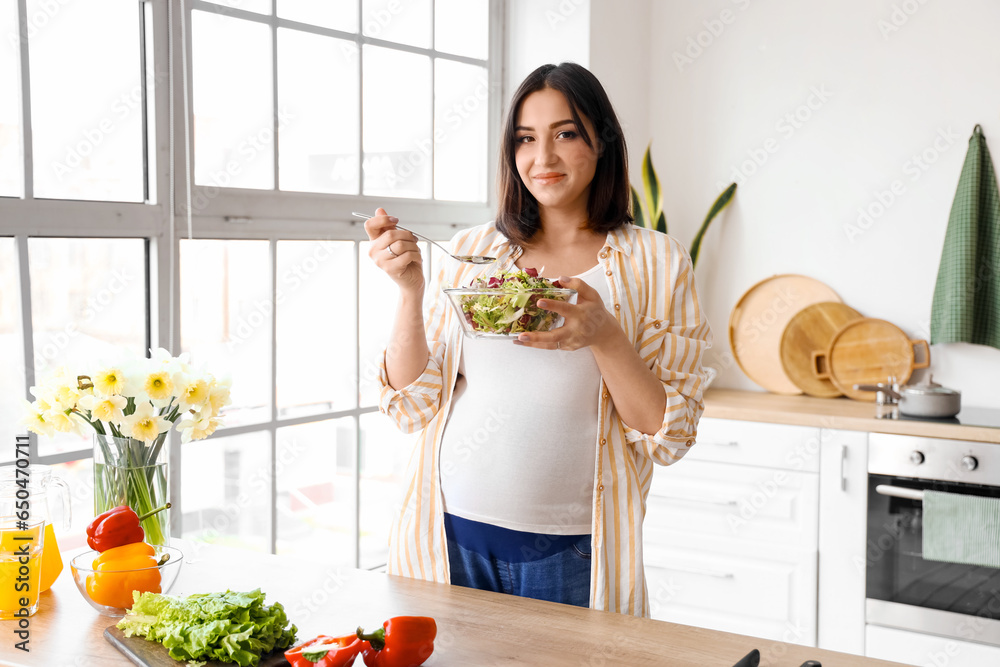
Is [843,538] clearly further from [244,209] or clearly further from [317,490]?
[244,209]

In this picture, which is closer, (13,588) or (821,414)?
(13,588)

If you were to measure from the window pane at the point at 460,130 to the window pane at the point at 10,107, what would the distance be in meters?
1.29

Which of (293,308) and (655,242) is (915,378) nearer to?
(655,242)

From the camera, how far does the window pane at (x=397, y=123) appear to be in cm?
248

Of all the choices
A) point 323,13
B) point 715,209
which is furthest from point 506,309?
point 715,209

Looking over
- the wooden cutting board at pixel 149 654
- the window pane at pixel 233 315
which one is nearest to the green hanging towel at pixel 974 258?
the window pane at pixel 233 315

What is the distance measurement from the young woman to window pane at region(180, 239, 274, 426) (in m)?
0.68

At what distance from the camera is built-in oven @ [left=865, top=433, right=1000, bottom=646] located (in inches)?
94.7

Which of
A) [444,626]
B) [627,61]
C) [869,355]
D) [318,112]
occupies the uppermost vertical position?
[627,61]

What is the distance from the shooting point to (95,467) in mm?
1357

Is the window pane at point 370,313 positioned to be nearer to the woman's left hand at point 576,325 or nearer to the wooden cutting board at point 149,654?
the woman's left hand at point 576,325

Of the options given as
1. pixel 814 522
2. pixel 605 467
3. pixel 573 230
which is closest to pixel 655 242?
pixel 573 230

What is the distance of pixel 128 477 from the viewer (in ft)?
4.41

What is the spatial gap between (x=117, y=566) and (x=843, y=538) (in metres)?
2.05
